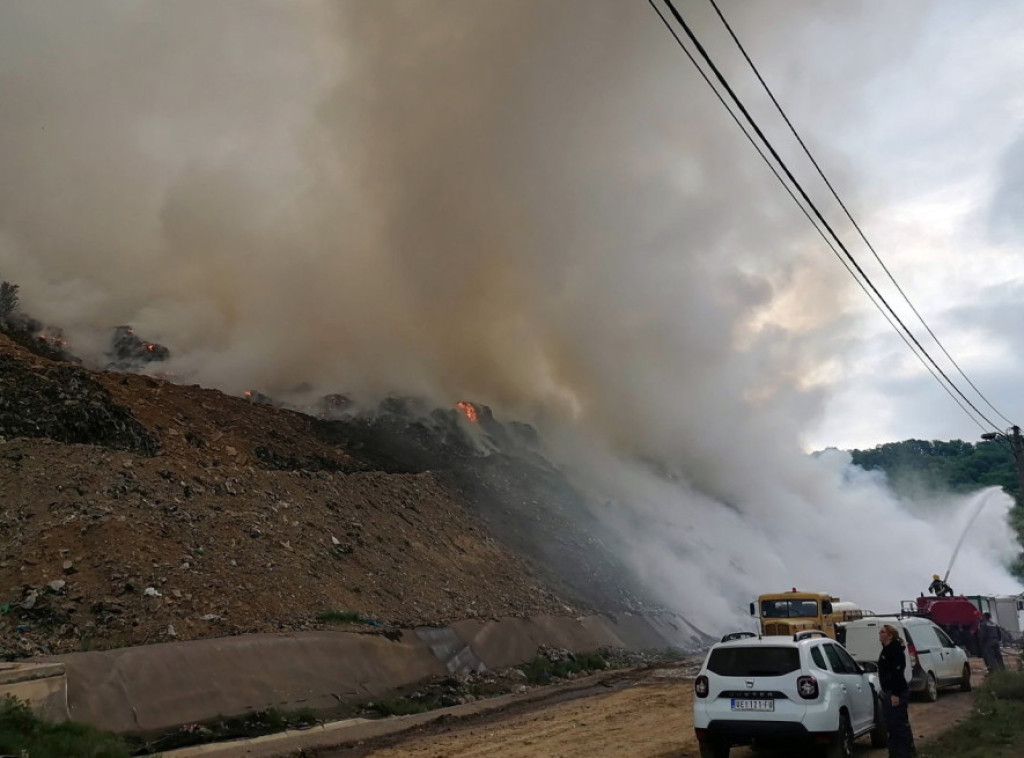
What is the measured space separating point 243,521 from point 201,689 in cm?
775

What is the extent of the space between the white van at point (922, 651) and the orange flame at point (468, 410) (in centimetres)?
3446

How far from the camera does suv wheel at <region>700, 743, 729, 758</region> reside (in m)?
8.52

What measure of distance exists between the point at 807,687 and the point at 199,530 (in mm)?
15470

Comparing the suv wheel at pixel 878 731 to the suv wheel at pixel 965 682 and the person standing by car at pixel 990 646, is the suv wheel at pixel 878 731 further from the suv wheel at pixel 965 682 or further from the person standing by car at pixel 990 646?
the person standing by car at pixel 990 646

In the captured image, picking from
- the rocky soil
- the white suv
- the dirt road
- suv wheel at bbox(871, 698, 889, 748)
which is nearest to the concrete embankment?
the rocky soil

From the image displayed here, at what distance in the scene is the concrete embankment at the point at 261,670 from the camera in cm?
1138

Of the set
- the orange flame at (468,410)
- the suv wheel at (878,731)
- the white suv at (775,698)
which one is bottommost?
the suv wheel at (878,731)

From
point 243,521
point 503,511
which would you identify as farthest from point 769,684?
point 503,511

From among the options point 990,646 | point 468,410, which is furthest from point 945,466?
point 990,646

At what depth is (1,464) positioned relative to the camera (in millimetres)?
17672

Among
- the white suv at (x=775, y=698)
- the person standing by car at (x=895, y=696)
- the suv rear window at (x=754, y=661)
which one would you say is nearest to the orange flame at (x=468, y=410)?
the suv rear window at (x=754, y=661)

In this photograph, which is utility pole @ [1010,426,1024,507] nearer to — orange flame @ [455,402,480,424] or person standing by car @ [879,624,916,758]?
person standing by car @ [879,624,916,758]

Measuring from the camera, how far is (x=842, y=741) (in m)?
8.34

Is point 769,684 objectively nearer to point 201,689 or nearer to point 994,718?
point 994,718
